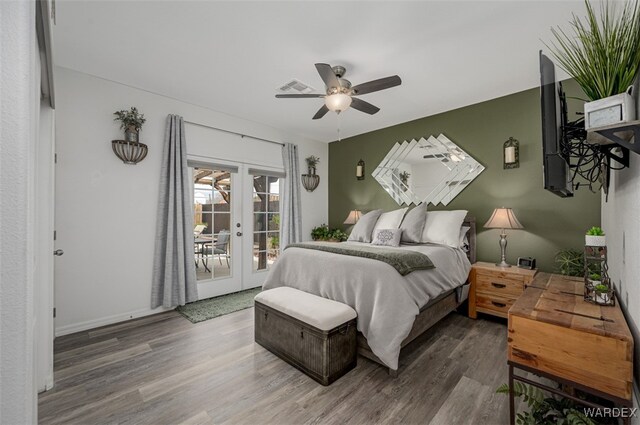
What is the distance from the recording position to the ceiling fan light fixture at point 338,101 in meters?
2.64

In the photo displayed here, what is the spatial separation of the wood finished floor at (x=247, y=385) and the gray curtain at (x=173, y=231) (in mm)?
679

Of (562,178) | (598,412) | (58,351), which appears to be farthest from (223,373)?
(562,178)

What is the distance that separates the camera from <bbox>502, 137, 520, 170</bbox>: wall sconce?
334 cm

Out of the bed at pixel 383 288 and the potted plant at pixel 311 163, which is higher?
the potted plant at pixel 311 163

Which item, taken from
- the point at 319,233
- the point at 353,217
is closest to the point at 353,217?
the point at 353,217

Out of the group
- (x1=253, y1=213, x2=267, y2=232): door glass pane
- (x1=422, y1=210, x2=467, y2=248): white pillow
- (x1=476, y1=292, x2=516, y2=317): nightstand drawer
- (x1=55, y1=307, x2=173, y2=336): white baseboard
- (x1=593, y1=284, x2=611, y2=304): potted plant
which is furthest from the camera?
(x1=253, y1=213, x2=267, y2=232): door glass pane

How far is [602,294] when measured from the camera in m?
1.60

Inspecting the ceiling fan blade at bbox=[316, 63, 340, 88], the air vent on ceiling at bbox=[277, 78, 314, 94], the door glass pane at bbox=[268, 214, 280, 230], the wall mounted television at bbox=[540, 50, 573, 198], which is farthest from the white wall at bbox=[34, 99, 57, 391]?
the wall mounted television at bbox=[540, 50, 573, 198]

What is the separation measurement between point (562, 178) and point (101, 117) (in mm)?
4187

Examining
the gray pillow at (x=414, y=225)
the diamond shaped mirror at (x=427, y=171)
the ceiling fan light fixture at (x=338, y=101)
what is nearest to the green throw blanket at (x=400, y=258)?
the gray pillow at (x=414, y=225)

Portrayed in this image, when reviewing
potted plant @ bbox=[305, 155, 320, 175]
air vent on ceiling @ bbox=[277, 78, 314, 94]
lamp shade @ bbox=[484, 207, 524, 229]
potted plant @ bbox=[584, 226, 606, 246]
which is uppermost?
air vent on ceiling @ bbox=[277, 78, 314, 94]

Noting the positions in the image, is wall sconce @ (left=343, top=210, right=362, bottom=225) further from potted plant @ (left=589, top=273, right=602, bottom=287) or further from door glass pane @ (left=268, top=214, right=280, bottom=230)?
potted plant @ (left=589, top=273, right=602, bottom=287)

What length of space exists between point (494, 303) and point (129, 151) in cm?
441

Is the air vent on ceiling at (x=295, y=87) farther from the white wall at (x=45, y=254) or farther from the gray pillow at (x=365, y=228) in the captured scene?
the white wall at (x=45, y=254)
